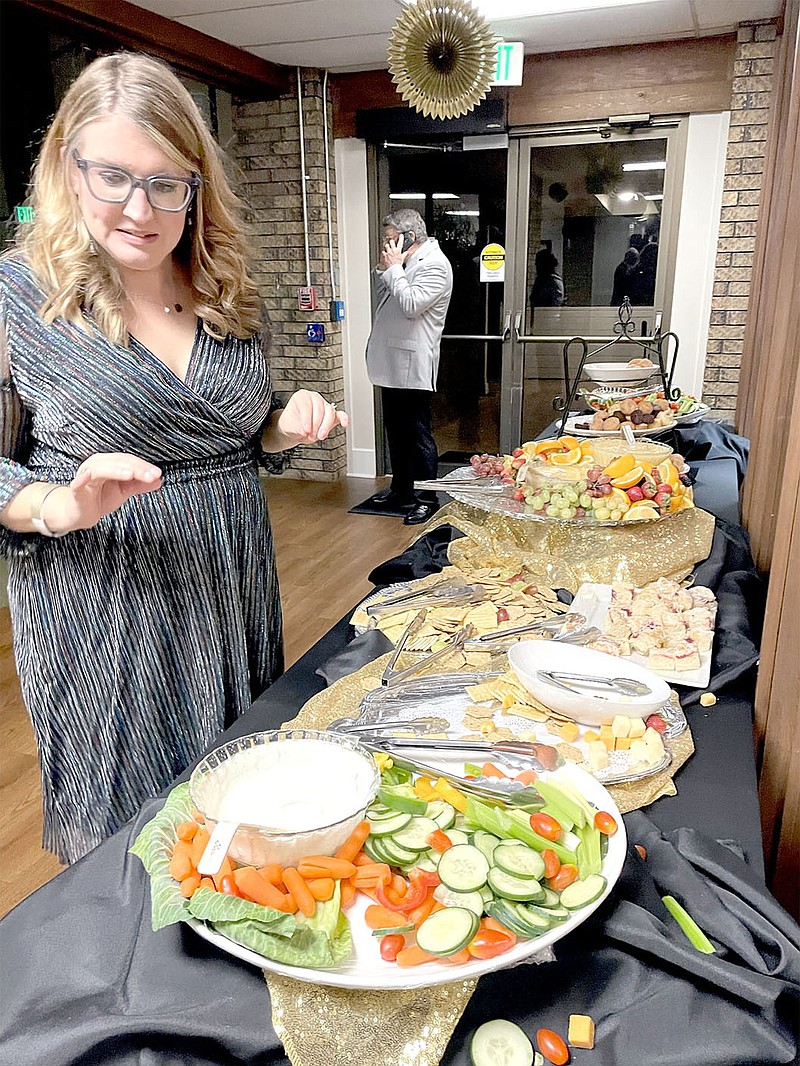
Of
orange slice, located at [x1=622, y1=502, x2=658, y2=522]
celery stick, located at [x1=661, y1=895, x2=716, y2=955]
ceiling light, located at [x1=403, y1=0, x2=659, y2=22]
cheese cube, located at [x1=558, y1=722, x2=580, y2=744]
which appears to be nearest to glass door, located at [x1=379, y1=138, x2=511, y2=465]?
ceiling light, located at [x1=403, y1=0, x2=659, y2=22]

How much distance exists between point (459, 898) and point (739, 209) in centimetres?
451

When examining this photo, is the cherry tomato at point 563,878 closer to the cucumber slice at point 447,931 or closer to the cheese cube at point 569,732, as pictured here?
the cucumber slice at point 447,931

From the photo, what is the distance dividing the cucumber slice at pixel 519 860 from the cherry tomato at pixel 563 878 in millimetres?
15

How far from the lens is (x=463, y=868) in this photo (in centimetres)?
66

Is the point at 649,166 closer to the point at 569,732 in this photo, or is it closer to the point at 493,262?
the point at 493,262

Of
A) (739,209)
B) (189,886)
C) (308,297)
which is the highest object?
(739,209)

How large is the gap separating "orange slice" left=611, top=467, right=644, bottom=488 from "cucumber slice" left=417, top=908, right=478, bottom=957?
112 cm

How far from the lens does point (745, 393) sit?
11.5 feet

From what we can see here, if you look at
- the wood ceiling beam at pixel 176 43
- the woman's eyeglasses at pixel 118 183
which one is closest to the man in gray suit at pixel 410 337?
the wood ceiling beam at pixel 176 43

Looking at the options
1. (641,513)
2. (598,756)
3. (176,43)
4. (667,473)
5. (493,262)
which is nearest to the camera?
(598,756)

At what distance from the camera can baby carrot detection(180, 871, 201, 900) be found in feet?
2.06

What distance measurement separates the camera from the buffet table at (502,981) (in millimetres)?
602

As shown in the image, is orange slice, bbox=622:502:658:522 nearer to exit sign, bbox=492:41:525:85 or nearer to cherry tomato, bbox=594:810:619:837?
cherry tomato, bbox=594:810:619:837

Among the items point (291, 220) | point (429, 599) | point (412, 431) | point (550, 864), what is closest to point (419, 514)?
point (412, 431)
